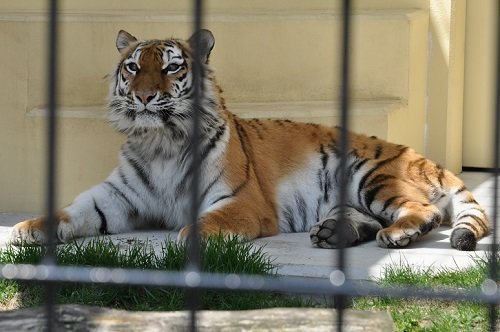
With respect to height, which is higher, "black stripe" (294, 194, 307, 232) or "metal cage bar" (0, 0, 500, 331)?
"metal cage bar" (0, 0, 500, 331)

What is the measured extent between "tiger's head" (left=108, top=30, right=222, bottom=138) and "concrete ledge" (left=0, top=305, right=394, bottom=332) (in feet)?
10.6

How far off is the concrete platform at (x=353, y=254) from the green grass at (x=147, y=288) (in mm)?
265

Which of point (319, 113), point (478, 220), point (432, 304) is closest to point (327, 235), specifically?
point (478, 220)

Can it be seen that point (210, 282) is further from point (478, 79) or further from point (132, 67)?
point (478, 79)

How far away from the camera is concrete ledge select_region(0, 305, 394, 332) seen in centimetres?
293

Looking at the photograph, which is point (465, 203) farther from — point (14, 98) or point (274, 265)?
point (14, 98)

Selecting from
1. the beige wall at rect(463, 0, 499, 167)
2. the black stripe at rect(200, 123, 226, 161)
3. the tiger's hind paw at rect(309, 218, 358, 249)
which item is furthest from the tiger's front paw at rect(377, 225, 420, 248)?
the beige wall at rect(463, 0, 499, 167)

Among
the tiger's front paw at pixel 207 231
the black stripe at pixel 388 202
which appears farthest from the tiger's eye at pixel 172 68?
the black stripe at pixel 388 202

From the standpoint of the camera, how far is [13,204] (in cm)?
723

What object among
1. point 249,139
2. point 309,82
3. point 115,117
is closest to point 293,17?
point 309,82

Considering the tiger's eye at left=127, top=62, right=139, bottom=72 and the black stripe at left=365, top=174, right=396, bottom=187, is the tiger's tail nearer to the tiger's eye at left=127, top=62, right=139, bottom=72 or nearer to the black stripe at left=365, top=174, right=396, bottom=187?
the black stripe at left=365, top=174, right=396, bottom=187

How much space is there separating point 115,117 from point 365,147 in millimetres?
1540

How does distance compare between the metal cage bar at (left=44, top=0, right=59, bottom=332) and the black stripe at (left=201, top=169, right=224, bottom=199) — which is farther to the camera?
the black stripe at (left=201, top=169, right=224, bottom=199)

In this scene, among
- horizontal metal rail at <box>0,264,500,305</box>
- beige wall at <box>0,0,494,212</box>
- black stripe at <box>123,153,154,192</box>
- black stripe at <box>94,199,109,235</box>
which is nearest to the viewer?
horizontal metal rail at <box>0,264,500,305</box>
